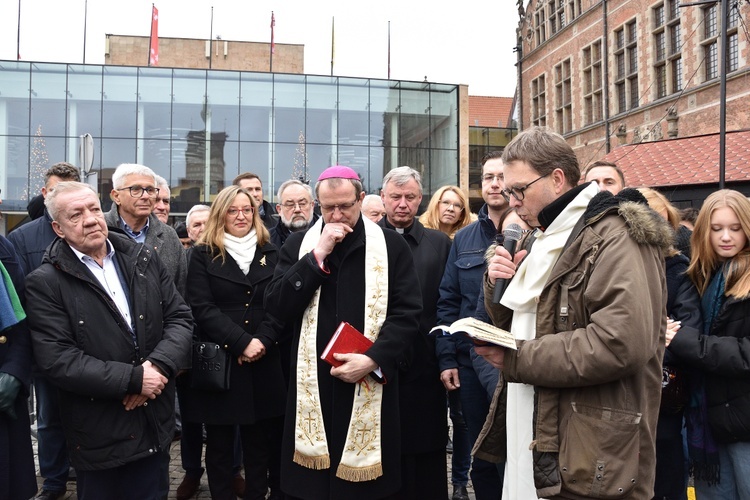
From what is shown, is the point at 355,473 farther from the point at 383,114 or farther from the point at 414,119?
the point at 414,119

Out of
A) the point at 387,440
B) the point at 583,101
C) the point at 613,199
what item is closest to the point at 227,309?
the point at 387,440

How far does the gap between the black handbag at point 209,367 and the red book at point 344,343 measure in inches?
46.8

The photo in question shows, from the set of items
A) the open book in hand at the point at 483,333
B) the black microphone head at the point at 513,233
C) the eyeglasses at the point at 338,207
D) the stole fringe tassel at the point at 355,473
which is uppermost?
the eyeglasses at the point at 338,207

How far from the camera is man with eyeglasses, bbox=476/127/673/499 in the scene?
2230mm

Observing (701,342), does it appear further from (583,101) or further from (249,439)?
(583,101)

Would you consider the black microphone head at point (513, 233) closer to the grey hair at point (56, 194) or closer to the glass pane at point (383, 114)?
the grey hair at point (56, 194)

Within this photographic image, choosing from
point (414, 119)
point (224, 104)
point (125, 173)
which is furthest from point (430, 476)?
point (414, 119)

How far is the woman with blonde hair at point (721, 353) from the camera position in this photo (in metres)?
3.36

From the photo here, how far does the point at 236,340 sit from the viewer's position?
4398 millimetres

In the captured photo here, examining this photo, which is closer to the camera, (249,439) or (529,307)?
(529,307)

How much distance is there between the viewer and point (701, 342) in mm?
3439

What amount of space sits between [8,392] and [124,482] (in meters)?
0.79

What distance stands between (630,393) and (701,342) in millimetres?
1366

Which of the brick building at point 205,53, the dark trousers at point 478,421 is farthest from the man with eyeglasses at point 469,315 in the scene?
the brick building at point 205,53
